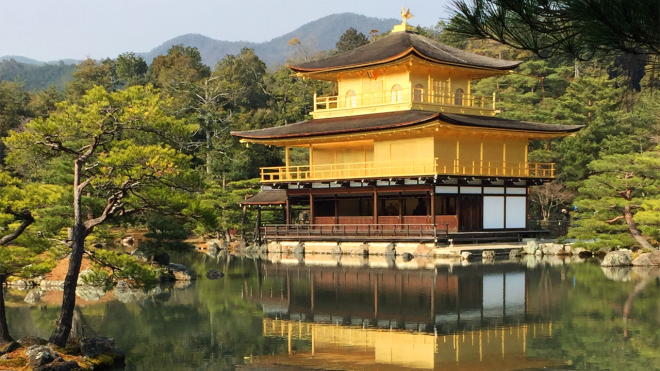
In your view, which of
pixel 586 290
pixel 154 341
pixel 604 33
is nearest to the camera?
pixel 604 33

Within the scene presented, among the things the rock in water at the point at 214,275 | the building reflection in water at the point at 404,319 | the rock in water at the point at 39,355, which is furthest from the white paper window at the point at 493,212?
the rock in water at the point at 39,355

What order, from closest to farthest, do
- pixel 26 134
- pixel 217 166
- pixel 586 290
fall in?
pixel 26 134, pixel 586 290, pixel 217 166

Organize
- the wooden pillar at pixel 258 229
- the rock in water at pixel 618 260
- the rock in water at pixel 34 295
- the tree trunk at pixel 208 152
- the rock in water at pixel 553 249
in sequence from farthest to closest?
1. the tree trunk at pixel 208 152
2. the wooden pillar at pixel 258 229
3. the rock in water at pixel 553 249
4. the rock in water at pixel 618 260
5. the rock in water at pixel 34 295

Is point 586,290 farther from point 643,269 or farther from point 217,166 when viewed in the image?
point 217,166

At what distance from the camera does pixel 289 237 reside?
36.4m

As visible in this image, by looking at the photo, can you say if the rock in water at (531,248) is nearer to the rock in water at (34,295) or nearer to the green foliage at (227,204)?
the green foliage at (227,204)

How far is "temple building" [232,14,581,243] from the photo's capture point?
1315 inches

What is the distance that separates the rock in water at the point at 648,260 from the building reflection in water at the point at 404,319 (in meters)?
4.19

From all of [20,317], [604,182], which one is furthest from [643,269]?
[20,317]

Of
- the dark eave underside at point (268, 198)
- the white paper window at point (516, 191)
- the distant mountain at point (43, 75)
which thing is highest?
the distant mountain at point (43, 75)

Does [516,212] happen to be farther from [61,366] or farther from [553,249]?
[61,366]

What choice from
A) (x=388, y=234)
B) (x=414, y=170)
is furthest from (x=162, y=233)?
(x=414, y=170)

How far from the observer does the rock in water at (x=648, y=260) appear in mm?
26312

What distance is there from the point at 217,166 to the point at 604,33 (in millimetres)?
40016
